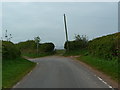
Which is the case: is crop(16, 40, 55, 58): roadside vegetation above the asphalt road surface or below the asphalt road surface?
below

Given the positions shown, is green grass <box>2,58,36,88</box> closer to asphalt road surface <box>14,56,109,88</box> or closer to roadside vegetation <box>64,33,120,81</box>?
asphalt road surface <box>14,56,109,88</box>

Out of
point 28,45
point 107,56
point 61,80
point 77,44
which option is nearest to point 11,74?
point 61,80

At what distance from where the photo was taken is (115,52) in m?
23.6

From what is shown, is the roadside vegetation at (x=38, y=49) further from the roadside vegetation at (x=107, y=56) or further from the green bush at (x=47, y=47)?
the roadside vegetation at (x=107, y=56)

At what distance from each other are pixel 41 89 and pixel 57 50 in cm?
5164

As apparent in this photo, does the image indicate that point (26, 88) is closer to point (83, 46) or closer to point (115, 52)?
point (115, 52)

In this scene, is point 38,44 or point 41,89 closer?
point 41,89

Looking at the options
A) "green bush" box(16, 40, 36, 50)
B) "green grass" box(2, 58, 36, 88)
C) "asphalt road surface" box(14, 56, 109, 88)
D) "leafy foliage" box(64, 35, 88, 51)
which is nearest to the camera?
"asphalt road surface" box(14, 56, 109, 88)

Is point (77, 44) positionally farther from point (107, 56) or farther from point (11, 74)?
point (11, 74)

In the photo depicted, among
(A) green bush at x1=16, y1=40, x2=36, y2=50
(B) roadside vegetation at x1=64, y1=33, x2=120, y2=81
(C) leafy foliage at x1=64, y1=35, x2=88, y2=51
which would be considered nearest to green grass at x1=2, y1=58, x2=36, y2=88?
(B) roadside vegetation at x1=64, y1=33, x2=120, y2=81

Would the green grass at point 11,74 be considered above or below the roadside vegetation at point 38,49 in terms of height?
above

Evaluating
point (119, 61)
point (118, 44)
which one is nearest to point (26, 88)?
point (119, 61)

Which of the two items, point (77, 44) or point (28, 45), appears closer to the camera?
point (77, 44)

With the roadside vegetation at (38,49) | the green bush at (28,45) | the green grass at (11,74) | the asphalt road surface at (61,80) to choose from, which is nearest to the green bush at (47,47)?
the roadside vegetation at (38,49)
